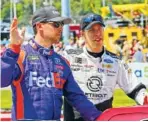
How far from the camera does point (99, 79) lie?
4137mm

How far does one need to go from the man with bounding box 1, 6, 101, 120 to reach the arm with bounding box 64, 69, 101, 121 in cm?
6

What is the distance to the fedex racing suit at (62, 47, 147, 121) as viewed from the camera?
4.10 m

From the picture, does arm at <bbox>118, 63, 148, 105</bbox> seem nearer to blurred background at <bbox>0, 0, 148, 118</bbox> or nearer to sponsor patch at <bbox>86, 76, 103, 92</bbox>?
sponsor patch at <bbox>86, 76, 103, 92</bbox>

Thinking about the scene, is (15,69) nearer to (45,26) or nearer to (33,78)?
(33,78)

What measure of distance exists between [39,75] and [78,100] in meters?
0.42

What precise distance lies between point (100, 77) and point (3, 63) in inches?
47.1

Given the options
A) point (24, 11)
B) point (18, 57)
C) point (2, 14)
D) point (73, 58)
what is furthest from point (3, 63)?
point (2, 14)

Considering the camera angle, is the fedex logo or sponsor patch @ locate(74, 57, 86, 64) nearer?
the fedex logo

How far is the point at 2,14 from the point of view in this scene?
25812 mm

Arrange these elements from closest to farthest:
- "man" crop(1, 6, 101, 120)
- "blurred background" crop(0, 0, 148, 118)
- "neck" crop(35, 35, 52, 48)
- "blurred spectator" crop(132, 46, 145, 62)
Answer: "man" crop(1, 6, 101, 120), "neck" crop(35, 35, 52, 48), "blurred spectator" crop(132, 46, 145, 62), "blurred background" crop(0, 0, 148, 118)

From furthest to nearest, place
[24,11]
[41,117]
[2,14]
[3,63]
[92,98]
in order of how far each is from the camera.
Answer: [2,14] < [24,11] < [92,98] < [41,117] < [3,63]

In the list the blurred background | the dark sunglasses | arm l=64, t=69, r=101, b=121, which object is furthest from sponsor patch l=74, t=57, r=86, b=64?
the blurred background

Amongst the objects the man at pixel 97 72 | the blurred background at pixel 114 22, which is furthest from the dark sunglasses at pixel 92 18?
the blurred background at pixel 114 22

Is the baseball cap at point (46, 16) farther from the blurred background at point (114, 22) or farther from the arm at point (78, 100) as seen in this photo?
the blurred background at point (114, 22)
